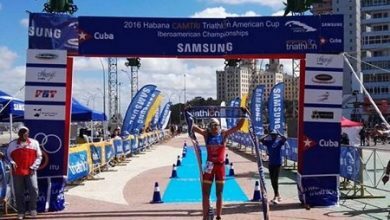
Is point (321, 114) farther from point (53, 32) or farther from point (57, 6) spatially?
point (57, 6)

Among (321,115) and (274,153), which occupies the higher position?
(321,115)

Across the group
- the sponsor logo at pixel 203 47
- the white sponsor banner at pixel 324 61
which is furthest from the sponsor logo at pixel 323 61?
the sponsor logo at pixel 203 47

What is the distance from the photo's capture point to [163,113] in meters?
68.4

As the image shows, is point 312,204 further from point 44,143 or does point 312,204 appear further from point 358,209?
point 44,143

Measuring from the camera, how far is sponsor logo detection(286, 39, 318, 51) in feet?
43.5

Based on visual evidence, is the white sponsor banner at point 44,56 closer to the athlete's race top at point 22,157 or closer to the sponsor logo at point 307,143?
the athlete's race top at point 22,157

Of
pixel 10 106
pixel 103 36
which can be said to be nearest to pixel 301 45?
pixel 103 36

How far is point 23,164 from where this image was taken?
39.1 ft

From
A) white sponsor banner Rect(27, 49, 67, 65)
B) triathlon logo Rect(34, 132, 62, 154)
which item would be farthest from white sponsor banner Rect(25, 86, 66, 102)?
triathlon logo Rect(34, 132, 62, 154)

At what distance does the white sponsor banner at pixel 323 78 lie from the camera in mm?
13203

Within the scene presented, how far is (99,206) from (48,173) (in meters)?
1.53

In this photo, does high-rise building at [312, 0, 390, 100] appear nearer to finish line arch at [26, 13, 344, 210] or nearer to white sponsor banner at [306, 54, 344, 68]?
white sponsor banner at [306, 54, 344, 68]

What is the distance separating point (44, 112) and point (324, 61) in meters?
6.50

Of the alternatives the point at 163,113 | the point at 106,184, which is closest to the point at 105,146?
the point at 106,184
